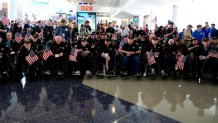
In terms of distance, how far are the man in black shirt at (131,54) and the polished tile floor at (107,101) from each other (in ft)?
2.18

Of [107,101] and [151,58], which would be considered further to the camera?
[151,58]

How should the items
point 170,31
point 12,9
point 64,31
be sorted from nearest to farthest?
1. point 64,31
2. point 170,31
3. point 12,9

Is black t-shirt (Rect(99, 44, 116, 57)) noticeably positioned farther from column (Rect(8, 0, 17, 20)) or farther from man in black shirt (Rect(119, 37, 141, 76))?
column (Rect(8, 0, 17, 20))

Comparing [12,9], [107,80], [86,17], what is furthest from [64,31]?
[12,9]

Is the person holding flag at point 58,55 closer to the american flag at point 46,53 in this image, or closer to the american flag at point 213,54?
the american flag at point 46,53

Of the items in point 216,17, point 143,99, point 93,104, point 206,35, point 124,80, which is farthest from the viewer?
point 216,17

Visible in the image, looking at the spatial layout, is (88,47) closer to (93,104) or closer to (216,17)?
(93,104)

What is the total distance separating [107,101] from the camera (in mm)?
6055

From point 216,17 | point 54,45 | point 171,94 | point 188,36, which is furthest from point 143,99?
point 216,17

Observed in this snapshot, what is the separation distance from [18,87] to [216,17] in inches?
476

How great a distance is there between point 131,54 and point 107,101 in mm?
3210

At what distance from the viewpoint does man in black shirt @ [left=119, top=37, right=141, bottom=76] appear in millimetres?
8812

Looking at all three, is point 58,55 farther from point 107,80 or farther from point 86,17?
point 86,17

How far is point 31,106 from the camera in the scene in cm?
552
